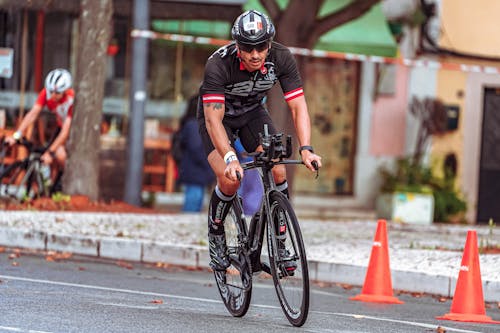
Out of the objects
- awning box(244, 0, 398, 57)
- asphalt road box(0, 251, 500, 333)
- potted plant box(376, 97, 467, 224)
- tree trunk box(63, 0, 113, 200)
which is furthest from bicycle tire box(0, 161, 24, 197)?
potted plant box(376, 97, 467, 224)

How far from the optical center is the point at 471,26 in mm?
24688

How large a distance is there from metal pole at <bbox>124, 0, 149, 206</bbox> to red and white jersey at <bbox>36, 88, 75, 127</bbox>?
2.22 metres

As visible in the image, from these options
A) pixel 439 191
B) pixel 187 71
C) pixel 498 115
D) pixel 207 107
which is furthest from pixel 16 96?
pixel 207 107

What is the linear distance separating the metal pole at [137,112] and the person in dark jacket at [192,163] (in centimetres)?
60

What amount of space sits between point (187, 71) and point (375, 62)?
12.0 ft

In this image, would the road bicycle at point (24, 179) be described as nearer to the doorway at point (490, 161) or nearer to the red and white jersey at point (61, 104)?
the red and white jersey at point (61, 104)

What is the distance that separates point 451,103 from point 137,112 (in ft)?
23.8

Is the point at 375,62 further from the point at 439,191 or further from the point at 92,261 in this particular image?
the point at 92,261

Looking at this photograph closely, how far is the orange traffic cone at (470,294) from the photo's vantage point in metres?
9.71

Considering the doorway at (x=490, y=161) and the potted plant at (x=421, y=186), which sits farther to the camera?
the doorway at (x=490, y=161)

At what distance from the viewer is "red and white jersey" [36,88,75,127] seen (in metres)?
16.7

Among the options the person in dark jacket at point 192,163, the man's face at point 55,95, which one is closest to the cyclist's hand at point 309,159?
the man's face at point 55,95

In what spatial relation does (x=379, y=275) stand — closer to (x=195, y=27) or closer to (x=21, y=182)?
(x=21, y=182)

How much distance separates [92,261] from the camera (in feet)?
43.2
